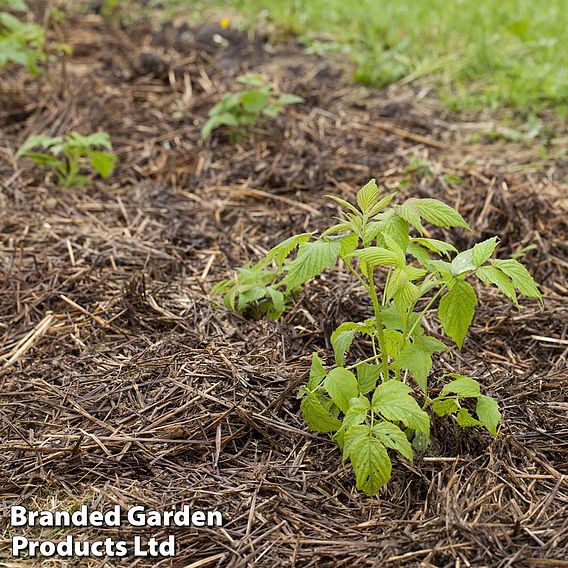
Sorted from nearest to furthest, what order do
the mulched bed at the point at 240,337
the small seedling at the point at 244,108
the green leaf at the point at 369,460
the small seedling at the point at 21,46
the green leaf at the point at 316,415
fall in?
the green leaf at the point at 369,460 → the mulched bed at the point at 240,337 → the green leaf at the point at 316,415 → the small seedling at the point at 244,108 → the small seedling at the point at 21,46

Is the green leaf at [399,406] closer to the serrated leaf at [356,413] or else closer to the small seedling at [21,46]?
the serrated leaf at [356,413]

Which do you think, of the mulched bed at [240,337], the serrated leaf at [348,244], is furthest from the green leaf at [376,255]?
the mulched bed at [240,337]

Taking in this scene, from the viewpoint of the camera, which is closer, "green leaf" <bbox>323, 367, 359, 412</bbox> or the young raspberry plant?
the young raspberry plant

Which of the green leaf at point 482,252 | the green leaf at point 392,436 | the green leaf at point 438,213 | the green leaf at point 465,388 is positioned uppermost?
the green leaf at point 438,213

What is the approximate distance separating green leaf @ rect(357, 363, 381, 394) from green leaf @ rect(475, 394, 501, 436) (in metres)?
0.27

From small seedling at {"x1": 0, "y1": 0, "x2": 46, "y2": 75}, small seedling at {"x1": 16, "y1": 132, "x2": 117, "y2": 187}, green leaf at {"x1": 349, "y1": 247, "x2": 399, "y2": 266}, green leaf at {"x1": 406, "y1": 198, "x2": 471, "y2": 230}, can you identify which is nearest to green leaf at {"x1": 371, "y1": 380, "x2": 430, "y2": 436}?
green leaf at {"x1": 349, "y1": 247, "x2": 399, "y2": 266}

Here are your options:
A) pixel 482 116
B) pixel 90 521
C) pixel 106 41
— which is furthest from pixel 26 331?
pixel 106 41

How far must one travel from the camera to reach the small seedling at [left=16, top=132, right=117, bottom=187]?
3576mm

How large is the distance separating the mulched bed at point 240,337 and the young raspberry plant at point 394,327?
140mm

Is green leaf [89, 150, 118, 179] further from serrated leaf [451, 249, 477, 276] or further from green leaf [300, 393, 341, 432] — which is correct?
serrated leaf [451, 249, 477, 276]

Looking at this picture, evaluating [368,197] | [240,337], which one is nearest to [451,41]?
[240,337]

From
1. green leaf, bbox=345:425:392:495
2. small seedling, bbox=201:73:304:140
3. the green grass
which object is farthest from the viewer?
the green grass

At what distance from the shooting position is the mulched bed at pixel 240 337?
1912mm

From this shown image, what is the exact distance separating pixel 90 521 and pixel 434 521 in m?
0.82
